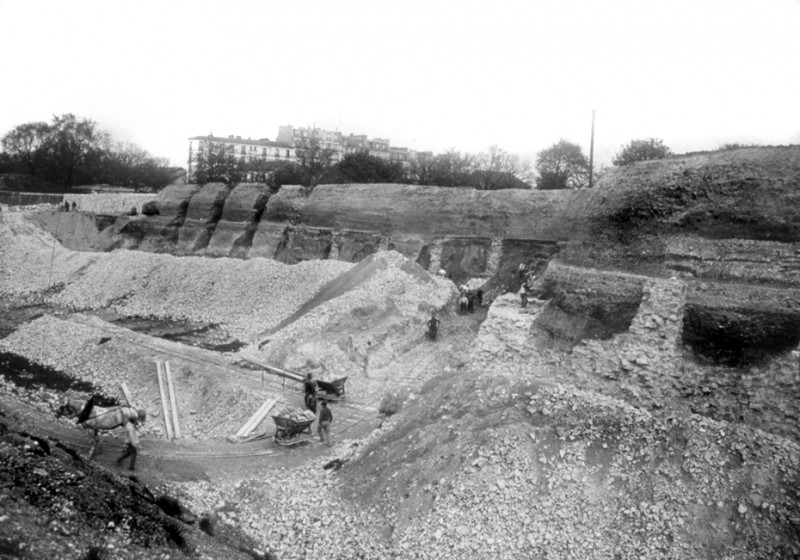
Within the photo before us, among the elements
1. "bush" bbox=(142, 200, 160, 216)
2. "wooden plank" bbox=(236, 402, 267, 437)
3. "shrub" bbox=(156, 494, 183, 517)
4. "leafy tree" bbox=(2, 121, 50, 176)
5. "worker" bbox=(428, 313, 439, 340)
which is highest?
"leafy tree" bbox=(2, 121, 50, 176)

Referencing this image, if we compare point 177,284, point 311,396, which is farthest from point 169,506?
point 177,284

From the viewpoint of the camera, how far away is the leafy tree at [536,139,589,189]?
4291 cm

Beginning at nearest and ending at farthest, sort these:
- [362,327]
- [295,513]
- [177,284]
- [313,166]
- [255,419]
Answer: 1. [295,513]
2. [255,419]
3. [362,327]
4. [177,284]
5. [313,166]

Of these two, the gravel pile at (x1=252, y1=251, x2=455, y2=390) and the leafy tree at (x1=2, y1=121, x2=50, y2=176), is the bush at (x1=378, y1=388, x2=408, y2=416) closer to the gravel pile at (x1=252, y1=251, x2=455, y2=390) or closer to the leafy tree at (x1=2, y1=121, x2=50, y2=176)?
the gravel pile at (x1=252, y1=251, x2=455, y2=390)

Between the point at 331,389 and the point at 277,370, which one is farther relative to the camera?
the point at 277,370

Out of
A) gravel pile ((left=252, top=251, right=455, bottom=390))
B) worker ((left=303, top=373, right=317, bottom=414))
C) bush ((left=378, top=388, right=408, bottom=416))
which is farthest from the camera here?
gravel pile ((left=252, top=251, right=455, bottom=390))

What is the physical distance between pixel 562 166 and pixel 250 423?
1529 inches

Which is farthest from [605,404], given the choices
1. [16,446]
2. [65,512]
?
[16,446]

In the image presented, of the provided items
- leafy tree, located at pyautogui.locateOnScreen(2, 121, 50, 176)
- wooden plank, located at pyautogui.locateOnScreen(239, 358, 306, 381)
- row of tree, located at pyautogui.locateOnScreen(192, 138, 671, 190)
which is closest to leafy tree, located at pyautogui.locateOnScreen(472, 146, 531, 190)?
row of tree, located at pyautogui.locateOnScreen(192, 138, 671, 190)

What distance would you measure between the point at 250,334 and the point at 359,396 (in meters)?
7.35

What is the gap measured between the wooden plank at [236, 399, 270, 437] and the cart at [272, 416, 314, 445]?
83cm

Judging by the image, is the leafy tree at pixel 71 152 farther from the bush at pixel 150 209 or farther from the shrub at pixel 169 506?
the shrub at pixel 169 506

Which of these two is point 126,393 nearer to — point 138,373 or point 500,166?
point 138,373

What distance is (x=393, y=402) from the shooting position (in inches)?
491
